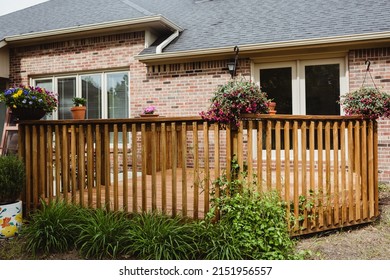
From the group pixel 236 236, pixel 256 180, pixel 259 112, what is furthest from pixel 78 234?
pixel 259 112

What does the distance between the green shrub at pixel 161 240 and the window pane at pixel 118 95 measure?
522 centimetres

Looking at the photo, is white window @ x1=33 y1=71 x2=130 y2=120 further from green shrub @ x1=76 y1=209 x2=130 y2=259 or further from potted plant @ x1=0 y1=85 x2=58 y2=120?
green shrub @ x1=76 y1=209 x2=130 y2=259

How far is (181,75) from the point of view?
776 centimetres

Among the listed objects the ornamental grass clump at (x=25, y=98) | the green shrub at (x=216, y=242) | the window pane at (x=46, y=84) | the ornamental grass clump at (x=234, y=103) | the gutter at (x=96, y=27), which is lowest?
the green shrub at (x=216, y=242)

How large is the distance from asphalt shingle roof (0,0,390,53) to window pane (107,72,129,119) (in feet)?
4.31

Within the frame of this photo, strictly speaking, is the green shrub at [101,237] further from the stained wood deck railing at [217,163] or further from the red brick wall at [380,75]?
the red brick wall at [380,75]

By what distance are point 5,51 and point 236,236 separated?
845cm

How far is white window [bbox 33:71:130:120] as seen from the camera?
843cm

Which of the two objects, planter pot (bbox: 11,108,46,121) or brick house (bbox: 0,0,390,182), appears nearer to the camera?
planter pot (bbox: 11,108,46,121)

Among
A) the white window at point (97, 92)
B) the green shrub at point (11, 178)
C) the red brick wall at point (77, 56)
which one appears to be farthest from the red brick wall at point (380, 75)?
the green shrub at point (11, 178)

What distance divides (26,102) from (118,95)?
160 inches

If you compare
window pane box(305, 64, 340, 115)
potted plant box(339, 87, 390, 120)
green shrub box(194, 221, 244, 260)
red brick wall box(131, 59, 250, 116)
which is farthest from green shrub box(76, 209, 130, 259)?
window pane box(305, 64, 340, 115)

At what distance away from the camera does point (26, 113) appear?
14.8ft

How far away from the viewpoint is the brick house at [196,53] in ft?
22.2
